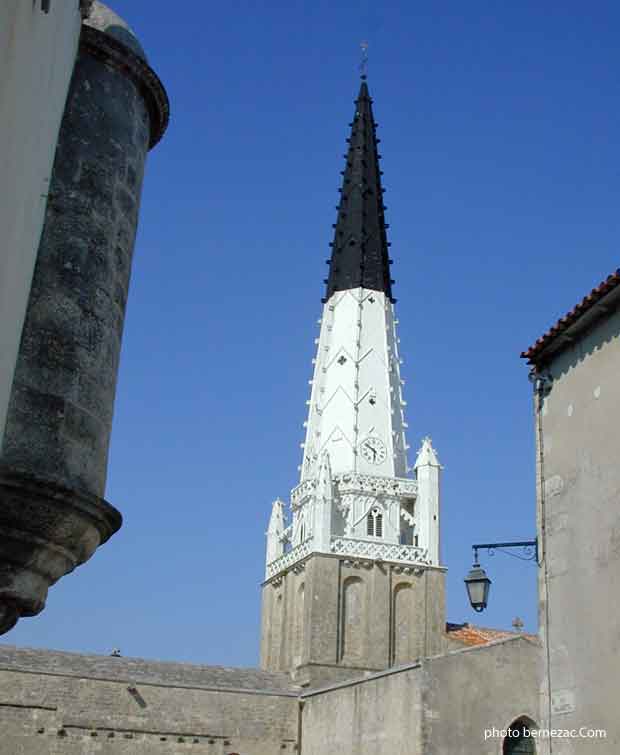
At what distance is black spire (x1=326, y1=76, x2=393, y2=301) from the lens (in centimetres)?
4594

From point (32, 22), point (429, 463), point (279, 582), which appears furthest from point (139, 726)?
point (32, 22)

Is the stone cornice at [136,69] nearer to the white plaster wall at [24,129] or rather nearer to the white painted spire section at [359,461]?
the white plaster wall at [24,129]

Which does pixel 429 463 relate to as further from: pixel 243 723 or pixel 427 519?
pixel 243 723

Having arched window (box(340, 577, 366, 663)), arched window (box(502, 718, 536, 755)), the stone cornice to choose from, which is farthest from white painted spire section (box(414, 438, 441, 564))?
the stone cornice

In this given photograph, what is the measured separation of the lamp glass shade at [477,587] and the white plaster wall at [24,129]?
7.94m

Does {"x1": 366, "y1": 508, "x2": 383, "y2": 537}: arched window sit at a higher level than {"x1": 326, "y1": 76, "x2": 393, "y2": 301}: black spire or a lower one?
lower

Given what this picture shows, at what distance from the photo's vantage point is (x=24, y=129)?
6.40 meters

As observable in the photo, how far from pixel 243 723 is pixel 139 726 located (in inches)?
132

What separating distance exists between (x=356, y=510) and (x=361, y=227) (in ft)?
43.0

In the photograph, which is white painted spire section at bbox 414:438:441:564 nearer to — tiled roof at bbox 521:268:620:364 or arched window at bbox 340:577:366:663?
arched window at bbox 340:577:366:663

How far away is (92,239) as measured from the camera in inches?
323

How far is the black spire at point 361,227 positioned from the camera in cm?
4594

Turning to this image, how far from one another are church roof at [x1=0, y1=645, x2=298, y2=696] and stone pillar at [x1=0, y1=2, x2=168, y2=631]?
24101mm

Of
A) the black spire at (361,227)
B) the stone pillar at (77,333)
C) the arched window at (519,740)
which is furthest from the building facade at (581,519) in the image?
the black spire at (361,227)
